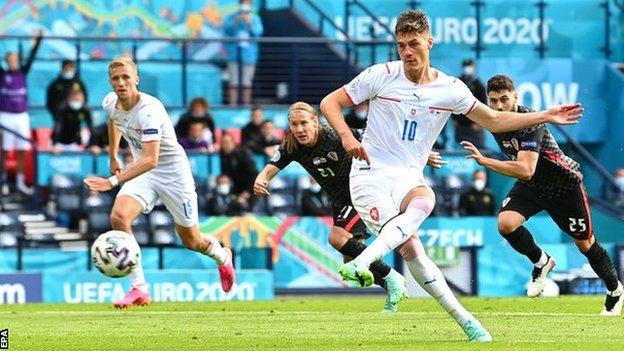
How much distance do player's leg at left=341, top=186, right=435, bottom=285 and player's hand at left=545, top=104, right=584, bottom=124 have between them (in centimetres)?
110

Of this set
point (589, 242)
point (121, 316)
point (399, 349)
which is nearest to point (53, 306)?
point (121, 316)

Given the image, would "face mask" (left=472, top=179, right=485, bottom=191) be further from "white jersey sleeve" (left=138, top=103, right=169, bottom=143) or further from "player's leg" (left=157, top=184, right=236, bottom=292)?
"white jersey sleeve" (left=138, top=103, right=169, bottom=143)

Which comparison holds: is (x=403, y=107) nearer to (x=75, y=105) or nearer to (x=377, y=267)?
(x=377, y=267)

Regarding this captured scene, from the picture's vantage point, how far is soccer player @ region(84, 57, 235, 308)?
17.1 meters

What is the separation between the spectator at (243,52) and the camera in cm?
3150

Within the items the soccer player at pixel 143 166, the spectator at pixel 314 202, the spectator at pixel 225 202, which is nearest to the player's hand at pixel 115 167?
the soccer player at pixel 143 166

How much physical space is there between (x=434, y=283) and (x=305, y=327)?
3.05 meters

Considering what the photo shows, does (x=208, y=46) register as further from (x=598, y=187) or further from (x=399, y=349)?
(x=399, y=349)

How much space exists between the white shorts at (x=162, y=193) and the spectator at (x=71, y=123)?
10568 mm

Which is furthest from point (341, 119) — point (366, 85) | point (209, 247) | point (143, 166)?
point (209, 247)

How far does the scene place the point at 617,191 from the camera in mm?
32750

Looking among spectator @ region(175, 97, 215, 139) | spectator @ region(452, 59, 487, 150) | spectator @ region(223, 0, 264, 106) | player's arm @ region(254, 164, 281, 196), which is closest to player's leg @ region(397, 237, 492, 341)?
player's arm @ region(254, 164, 281, 196)

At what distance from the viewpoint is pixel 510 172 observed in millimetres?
17031

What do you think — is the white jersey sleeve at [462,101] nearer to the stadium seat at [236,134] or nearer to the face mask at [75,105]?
the face mask at [75,105]
